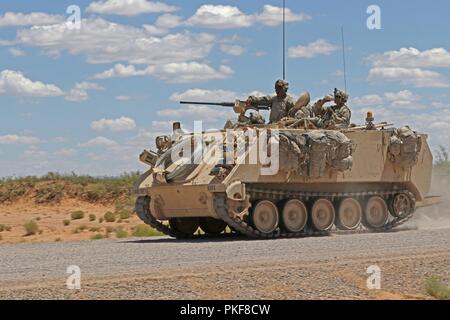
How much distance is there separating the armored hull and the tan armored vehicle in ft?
0.08

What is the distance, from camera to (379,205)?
90.8 ft

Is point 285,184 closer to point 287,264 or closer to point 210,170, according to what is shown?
point 210,170

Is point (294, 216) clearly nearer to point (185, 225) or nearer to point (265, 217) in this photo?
point (265, 217)

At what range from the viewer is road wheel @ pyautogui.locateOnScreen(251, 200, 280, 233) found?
80.1ft

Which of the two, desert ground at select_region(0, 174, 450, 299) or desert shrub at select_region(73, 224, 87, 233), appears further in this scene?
desert shrub at select_region(73, 224, 87, 233)

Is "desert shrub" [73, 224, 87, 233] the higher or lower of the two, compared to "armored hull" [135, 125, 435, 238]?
lower

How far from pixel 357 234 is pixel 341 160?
181 centimetres

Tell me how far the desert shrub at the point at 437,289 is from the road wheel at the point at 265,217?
10.6m

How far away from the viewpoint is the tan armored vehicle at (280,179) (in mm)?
24100
